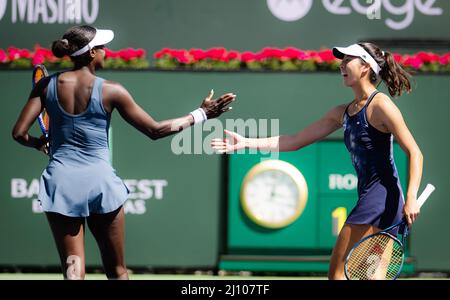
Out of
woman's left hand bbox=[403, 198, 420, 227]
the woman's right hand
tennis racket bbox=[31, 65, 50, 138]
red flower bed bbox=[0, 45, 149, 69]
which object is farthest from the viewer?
red flower bed bbox=[0, 45, 149, 69]

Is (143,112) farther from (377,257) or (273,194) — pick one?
(273,194)

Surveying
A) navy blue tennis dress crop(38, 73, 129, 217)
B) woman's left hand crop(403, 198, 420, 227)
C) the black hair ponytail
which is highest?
the black hair ponytail

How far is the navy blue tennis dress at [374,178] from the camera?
5.75 meters

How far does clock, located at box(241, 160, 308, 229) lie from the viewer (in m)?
9.05

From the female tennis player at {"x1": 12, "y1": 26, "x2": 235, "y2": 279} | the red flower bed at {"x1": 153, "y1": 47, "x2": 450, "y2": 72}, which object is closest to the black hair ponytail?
the female tennis player at {"x1": 12, "y1": 26, "x2": 235, "y2": 279}

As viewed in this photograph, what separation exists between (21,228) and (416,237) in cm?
344

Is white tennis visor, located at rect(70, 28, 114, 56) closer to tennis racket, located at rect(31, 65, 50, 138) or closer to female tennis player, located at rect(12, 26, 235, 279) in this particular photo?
female tennis player, located at rect(12, 26, 235, 279)

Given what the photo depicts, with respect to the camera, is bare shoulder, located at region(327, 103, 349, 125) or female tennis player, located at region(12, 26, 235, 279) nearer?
female tennis player, located at region(12, 26, 235, 279)

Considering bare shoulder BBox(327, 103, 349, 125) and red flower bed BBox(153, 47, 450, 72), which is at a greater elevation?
red flower bed BBox(153, 47, 450, 72)

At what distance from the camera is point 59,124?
548cm

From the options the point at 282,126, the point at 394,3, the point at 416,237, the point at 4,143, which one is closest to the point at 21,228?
the point at 4,143
